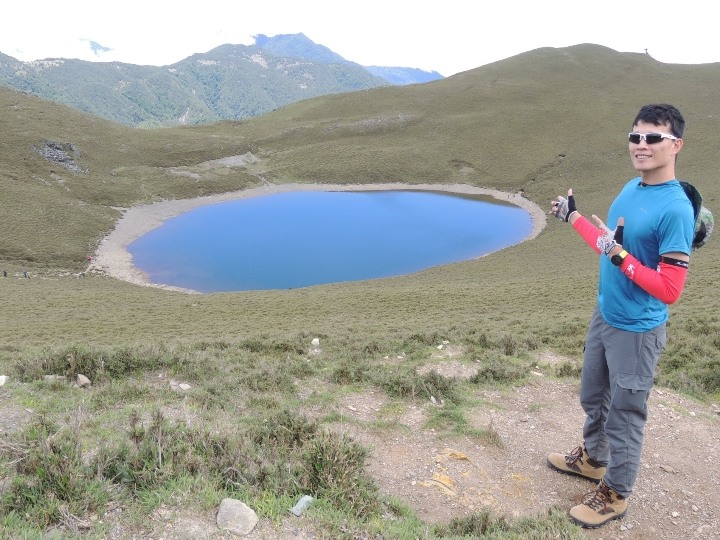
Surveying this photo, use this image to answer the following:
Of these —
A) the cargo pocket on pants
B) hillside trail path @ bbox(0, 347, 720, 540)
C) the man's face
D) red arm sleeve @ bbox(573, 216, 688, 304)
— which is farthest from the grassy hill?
the man's face

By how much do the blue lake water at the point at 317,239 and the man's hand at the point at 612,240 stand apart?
40165mm

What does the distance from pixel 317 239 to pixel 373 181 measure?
115 ft

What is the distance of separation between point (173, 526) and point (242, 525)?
0.52 meters

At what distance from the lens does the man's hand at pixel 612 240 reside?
3.95 m

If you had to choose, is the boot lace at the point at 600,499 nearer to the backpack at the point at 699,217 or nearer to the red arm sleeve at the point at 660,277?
the red arm sleeve at the point at 660,277

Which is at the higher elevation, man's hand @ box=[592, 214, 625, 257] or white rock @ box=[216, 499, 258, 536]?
man's hand @ box=[592, 214, 625, 257]

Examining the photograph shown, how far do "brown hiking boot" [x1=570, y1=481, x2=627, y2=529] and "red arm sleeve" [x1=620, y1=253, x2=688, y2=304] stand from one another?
2.20 m

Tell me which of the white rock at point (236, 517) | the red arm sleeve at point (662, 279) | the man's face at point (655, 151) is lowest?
the white rock at point (236, 517)

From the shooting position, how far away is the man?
3707mm

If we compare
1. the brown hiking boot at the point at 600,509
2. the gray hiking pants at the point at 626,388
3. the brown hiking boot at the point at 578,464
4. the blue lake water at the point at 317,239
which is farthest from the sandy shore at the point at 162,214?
the gray hiking pants at the point at 626,388

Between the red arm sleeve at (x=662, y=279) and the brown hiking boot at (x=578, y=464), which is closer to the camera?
the red arm sleeve at (x=662, y=279)

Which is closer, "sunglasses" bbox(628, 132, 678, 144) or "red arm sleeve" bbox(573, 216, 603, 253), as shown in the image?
"sunglasses" bbox(628, 132, 678, 144)

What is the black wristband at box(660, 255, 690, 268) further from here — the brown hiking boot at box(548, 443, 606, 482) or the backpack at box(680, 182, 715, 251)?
the brown hiking boot at box(548, 443, 606, 482)

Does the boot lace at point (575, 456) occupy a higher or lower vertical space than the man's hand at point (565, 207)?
lower
